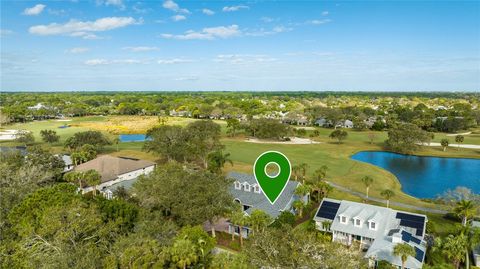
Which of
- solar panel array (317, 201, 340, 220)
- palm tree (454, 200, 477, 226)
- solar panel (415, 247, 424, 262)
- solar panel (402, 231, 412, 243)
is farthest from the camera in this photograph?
solar panel array (317, 201, 340, 220)

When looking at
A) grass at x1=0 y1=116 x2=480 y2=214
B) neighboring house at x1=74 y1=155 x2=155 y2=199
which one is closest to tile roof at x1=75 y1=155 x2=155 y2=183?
neighboring house at x1=74 y1=155 x2=155 y2=199

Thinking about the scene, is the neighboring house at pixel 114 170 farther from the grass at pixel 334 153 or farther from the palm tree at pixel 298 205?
the palm tree at pixel 298 205

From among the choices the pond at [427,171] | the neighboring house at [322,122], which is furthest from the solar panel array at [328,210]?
the neighboring house at [322,122]

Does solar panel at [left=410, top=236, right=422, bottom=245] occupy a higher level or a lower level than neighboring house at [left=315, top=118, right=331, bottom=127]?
lower

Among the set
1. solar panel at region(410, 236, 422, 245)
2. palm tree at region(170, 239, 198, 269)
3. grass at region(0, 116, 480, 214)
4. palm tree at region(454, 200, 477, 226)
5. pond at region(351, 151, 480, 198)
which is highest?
palm tree at region(170, 239, 198, 269)

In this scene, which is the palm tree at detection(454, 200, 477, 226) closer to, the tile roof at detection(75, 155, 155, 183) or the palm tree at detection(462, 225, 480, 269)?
the palm tree at detection(462, 225, 480, 269)

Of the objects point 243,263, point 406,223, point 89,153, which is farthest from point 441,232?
point 89,153
